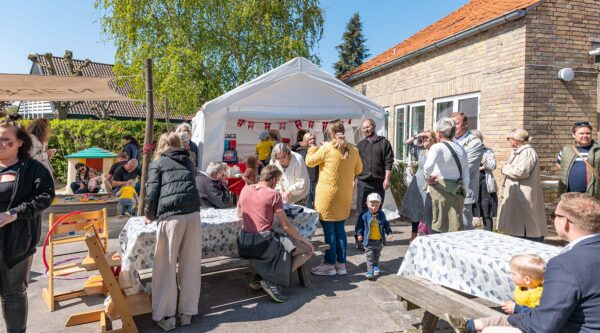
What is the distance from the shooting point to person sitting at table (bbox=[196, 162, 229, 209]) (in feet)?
17.3

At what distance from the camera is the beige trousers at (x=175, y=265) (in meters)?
3.66

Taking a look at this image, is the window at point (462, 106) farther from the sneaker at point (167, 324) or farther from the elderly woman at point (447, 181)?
the sneaker at point (167, 324)

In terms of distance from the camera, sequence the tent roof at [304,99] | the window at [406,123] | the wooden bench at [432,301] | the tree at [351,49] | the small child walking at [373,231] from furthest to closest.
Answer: the tree at [351,49] → the window at [406,123] → the tent roof at [304,99] → the small child walking at [373,231] → the wooden bench at [432,301]

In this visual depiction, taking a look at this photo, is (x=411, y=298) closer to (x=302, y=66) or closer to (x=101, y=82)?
(x=302, y=66)

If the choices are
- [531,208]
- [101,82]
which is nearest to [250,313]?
[531,208]

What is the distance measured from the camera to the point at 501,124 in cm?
777

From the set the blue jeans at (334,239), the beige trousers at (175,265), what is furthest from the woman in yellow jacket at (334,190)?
the beige trousers at (175,265)

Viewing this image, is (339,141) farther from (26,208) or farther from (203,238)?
(26,208)

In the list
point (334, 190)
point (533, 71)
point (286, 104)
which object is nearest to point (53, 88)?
point (286, 104)

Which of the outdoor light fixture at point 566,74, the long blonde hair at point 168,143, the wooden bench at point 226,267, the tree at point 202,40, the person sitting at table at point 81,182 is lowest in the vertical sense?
the wooden bench at point 226,267

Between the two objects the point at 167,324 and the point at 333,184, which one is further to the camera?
the point at 333,184

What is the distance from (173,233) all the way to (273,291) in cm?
124

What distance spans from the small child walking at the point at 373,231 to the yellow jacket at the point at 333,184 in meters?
0.27

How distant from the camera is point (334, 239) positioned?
5109 mm
